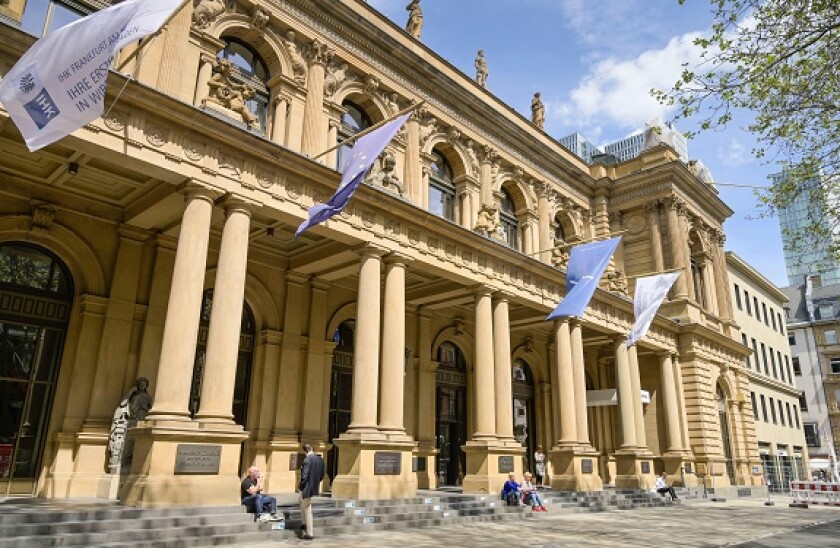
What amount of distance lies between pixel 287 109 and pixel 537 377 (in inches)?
684

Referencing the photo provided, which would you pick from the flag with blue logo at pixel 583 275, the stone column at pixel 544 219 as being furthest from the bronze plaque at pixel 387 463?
the stone column at pixel 544 219

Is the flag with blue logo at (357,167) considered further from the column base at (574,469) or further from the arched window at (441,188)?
the column base at (574,469)

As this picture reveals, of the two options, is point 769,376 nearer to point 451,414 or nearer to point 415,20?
point 451,414

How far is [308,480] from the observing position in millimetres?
11148

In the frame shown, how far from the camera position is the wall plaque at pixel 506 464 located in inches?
726

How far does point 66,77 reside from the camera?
376 inches

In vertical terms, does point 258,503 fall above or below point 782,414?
below

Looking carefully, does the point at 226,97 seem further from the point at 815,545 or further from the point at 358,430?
the point at 815,545

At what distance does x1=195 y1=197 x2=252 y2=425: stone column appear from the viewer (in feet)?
41.0

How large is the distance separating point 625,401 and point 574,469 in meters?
5.90

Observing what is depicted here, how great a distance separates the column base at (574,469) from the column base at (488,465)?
297cm

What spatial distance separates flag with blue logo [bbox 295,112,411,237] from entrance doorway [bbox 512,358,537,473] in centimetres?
1684

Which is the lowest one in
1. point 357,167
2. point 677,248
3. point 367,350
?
point 367,350

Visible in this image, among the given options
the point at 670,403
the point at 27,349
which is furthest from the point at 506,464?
the point at 670,403
